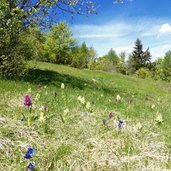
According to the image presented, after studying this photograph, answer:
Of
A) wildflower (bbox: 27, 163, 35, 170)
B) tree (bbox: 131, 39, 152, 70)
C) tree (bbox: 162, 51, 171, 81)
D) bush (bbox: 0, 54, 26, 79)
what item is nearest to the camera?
wildflower (bbox: 27, 163, 35, 170)

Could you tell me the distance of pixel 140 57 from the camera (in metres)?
87.5

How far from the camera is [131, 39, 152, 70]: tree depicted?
285 feet

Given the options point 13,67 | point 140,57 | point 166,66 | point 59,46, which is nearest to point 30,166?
point 13,67

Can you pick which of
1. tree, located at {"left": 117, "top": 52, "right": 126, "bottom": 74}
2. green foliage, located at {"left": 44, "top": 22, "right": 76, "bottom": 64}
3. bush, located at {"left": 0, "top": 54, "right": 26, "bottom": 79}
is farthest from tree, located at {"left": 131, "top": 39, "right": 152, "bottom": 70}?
bush, located at {"left": 0, "top": 54, "right": 26, "bottom": 79}

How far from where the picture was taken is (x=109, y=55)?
4941 inches

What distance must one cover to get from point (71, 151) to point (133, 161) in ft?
2.75

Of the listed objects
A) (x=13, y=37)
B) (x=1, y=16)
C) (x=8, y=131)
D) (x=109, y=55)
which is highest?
(x=109, y=55)

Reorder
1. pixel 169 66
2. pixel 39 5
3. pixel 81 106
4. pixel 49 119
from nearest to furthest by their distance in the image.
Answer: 1. pixel 49 119
2. pixel 81 106
3. pixel 39 5
4. pixel 169 66

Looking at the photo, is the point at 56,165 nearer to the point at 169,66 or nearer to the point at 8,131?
the point at 8,131

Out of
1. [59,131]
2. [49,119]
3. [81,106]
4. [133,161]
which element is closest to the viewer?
[133,161]

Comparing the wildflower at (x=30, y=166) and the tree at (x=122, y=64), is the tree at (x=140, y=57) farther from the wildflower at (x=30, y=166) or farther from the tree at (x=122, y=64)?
the wildflower at (x=30, y=166)

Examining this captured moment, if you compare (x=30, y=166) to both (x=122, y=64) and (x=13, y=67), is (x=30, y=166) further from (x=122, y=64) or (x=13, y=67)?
(x=122, y=64)

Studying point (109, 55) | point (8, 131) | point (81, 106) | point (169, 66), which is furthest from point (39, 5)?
point (109, 55)

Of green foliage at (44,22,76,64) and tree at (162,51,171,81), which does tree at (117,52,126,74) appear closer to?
tree at (162,51,171,81)
